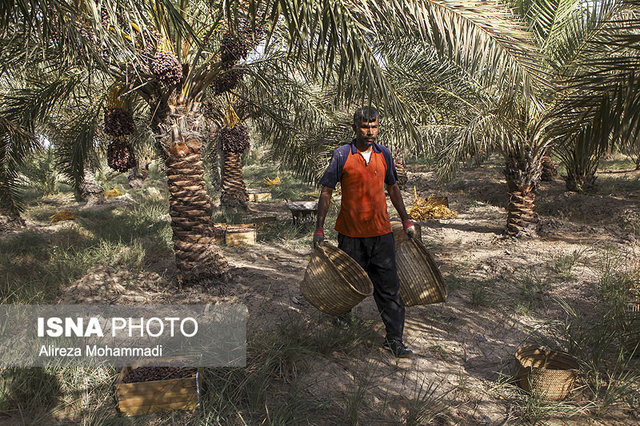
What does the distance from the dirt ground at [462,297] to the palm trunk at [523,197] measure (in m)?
0.28

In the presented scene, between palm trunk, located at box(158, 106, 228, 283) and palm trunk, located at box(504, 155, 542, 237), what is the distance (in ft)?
17.8

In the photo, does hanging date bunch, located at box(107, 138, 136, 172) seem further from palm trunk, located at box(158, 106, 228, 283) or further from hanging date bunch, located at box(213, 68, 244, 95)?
hanging date bunch, located at box(213, 68, 244, 95)

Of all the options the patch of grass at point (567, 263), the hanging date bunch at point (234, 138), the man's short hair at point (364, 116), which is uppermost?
the man's short hair at point (364, 116)

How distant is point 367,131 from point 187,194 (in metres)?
2.94

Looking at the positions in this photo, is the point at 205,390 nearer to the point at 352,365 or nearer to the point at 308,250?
the point at 352,365

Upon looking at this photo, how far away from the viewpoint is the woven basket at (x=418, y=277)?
364cm

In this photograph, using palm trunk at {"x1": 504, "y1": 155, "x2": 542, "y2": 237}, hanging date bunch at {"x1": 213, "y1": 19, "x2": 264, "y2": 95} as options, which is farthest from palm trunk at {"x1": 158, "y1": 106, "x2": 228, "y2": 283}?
palm trunk at {"x1": 504, "y1": 155, "x2": 542, "y2": 237}

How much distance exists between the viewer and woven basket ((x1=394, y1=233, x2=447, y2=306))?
3645 mm

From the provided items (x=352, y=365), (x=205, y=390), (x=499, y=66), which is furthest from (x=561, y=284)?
(x=205, y=390)

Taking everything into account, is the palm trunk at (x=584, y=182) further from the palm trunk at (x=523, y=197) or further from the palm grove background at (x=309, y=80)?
the palm grove background at (x=309, y=80)

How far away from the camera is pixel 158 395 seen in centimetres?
280

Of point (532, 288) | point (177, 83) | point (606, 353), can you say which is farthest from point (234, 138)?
point (606, 353)

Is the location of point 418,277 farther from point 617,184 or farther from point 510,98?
point 617,184

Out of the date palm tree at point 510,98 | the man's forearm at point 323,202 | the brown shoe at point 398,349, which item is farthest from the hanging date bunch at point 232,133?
the brown shoe at point 398,349
